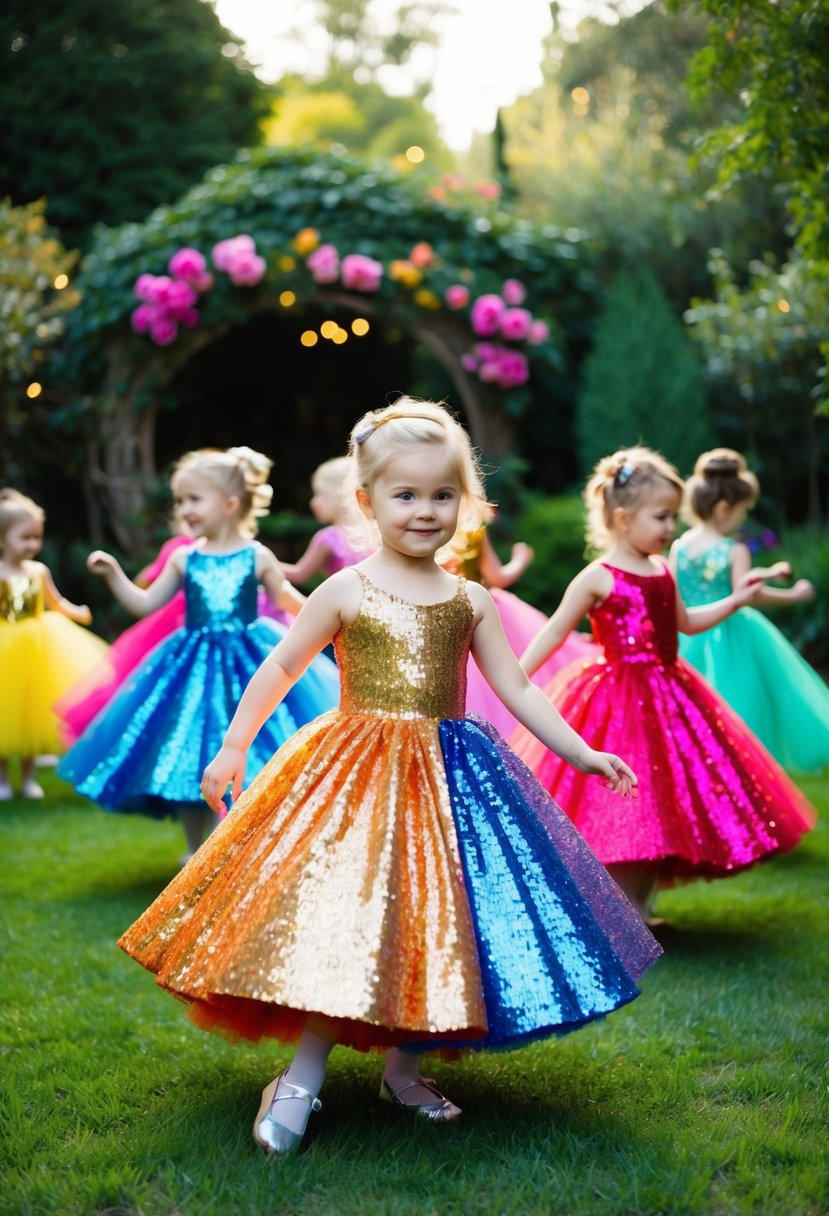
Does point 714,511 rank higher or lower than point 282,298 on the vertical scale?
lower

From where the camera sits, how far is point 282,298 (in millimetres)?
10562

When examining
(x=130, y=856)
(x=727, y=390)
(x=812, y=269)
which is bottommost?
(x=130, y=856)

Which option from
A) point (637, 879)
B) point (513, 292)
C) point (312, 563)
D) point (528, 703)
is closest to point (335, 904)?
point (528, 703)

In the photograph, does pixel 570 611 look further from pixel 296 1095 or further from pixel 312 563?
pixel 312 563

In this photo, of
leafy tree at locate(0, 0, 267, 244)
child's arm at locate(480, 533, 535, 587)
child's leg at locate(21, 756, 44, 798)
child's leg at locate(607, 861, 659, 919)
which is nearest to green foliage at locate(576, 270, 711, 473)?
leafy tree at locate(0, 0, 267, 244)

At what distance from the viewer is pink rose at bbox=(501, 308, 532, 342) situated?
419 inches

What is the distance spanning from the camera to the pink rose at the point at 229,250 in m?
10.1

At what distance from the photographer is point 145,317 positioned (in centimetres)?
1016

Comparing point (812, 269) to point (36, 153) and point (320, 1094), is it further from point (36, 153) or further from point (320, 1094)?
point (36, 153)

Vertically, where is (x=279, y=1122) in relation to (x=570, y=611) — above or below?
below

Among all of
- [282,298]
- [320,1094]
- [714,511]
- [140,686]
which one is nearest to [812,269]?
[714,511]

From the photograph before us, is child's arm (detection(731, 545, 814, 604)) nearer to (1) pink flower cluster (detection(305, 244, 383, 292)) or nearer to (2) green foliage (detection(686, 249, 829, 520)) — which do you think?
(2) green foliage (detection(686, 249, 829, 520))

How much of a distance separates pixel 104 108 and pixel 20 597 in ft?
28.0

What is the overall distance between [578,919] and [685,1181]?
531mm
